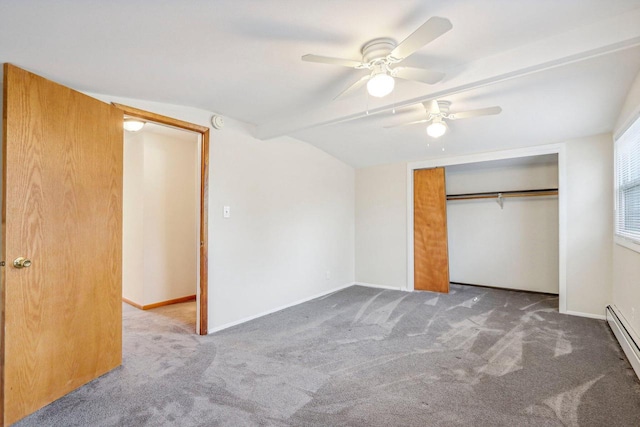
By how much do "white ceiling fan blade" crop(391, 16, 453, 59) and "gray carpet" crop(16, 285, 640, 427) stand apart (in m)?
2.16

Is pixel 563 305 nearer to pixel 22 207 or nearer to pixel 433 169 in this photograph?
pixel 433 169

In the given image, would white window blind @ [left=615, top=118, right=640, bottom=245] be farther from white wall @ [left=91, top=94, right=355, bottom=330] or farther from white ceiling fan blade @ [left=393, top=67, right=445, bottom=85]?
white wall @ [left=91, top=94, right=355, bottom=330]

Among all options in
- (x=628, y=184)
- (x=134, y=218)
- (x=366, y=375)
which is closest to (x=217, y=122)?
(x=134, y=218)

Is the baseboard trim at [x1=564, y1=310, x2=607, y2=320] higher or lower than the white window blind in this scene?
lower

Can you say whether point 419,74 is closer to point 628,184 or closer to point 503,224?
point 628,184

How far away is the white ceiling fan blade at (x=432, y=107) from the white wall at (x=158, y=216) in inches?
118

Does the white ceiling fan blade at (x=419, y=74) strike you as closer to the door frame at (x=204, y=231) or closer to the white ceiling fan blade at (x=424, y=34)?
the white ceiling fan blade at (x=424, y=34)

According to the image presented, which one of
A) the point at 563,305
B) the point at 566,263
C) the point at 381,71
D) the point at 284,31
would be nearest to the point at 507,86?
the point at 381,71

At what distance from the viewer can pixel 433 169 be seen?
507 centimetres

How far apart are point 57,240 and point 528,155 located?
5.08 m

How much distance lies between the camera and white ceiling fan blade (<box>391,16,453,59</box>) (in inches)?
59.0

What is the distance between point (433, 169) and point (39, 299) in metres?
4.94

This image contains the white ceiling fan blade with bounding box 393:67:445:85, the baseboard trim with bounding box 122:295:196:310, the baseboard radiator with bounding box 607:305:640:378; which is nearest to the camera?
the white ceiling fan blade with bounding box 393:67:445:85

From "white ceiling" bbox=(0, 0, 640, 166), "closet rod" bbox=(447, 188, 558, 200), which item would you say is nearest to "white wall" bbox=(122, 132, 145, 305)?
"white ceiling" bbox=(0, 0, 640, 166)
